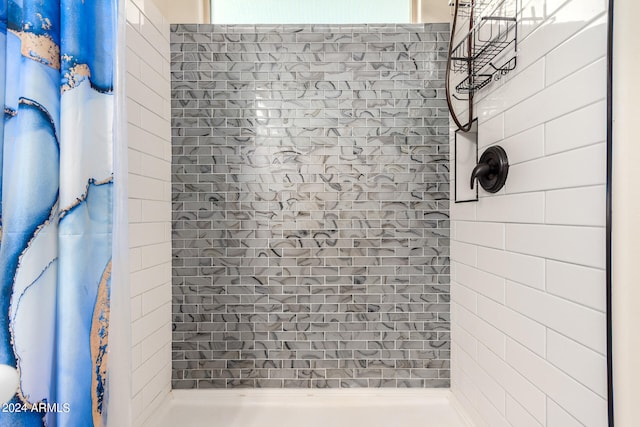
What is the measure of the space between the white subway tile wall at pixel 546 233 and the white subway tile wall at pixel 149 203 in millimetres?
1160

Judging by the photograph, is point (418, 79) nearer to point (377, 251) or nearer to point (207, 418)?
point (377, 251)

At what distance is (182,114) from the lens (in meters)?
1.48

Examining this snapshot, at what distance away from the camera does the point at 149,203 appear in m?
1.29

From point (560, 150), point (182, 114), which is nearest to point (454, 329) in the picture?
point (560, 150)

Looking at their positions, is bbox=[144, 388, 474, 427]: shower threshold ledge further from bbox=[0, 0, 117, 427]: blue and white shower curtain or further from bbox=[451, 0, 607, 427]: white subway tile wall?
bbox=[0, 0, 117, 427]: blue and white shower curtain

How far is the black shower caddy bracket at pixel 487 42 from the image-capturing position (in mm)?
1001

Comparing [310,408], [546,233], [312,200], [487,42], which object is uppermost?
[487,42]

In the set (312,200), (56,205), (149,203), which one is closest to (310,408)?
(312,200)

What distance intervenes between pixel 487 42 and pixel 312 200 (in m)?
0.82

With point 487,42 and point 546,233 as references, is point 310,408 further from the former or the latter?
point 487,42

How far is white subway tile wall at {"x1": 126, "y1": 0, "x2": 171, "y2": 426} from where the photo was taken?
1.19 metres

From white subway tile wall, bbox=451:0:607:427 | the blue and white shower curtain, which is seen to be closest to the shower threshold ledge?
white subway tile wall, bbox=451:0:607:427

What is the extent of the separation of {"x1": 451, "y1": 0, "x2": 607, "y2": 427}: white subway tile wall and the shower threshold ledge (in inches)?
9.9

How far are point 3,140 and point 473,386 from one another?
58.6 inches
